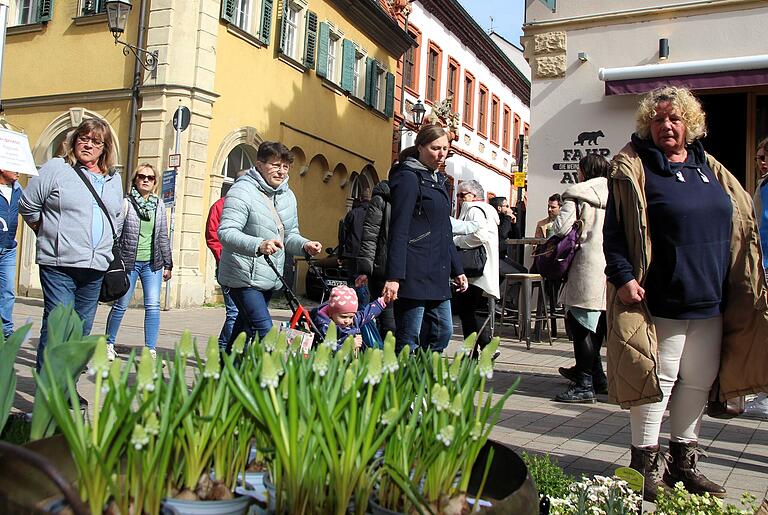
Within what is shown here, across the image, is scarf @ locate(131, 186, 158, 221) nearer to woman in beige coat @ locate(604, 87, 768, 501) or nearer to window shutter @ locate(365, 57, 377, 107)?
woman in beige coat @ locate(604, 87, 768, 501)

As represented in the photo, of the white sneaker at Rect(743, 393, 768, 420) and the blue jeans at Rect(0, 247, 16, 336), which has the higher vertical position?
the blue jeans at Rect(0, 247, 16, 336)

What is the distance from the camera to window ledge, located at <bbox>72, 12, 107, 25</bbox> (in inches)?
628

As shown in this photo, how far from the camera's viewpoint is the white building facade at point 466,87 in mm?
27167

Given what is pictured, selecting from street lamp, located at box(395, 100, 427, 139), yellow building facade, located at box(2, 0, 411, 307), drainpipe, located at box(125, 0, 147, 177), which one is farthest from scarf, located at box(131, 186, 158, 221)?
street lamp, located at box(395, 100, 427, 139)

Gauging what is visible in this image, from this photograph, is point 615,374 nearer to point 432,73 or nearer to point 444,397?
point 444,397

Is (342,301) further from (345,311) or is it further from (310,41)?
(310,41)

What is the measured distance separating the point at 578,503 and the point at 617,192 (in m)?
1.70

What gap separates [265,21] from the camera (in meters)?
17.6

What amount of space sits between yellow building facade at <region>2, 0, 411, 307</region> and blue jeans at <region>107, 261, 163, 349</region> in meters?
7.16

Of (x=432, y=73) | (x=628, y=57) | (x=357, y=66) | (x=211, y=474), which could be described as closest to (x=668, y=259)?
(x=211, y=474)

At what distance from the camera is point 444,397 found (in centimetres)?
166

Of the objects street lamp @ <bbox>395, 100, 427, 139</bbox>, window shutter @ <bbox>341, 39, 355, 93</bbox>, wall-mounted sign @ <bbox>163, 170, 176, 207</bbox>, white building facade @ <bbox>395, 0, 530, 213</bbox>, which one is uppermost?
white building facade @ <bbox>395, 0, 530, 213</bbox>

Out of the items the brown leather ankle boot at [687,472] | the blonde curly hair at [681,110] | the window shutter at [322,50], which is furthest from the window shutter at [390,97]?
the brown leather ankle boot at [687,472]

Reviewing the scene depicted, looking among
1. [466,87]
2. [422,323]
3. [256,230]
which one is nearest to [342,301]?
[422,323]
